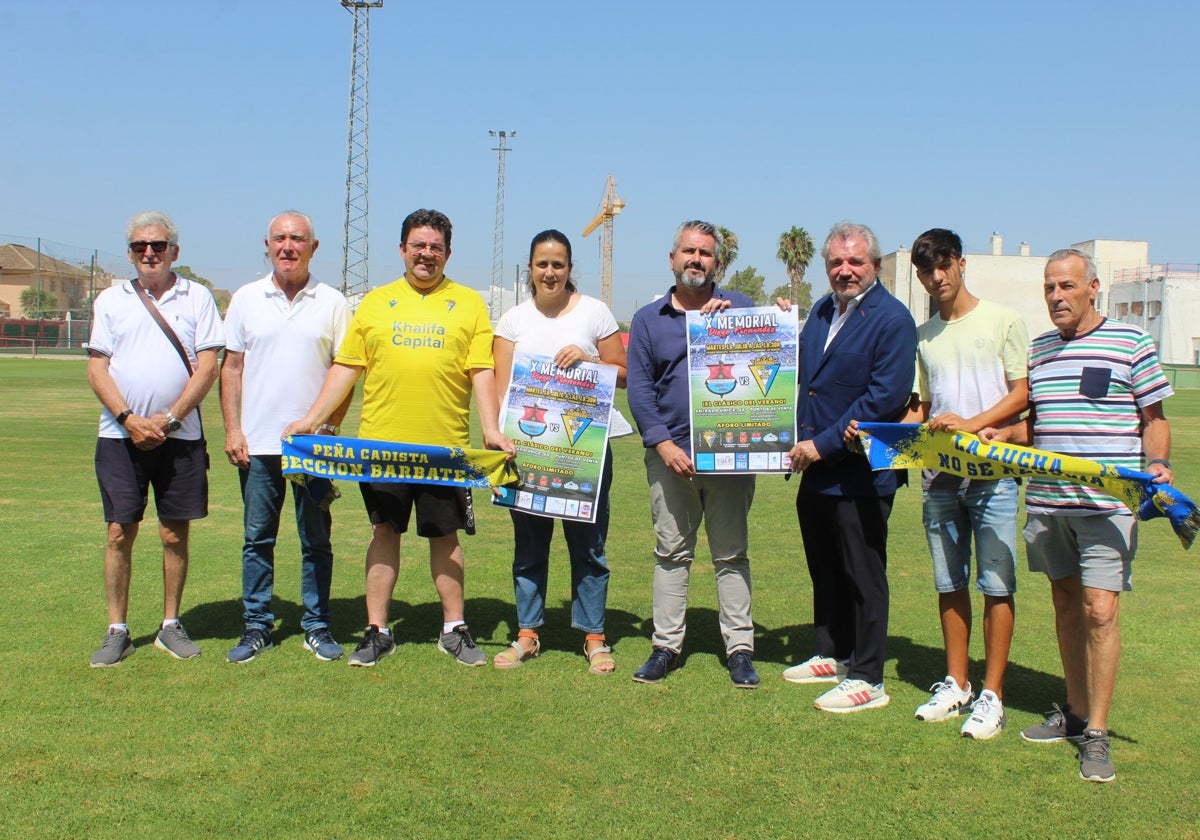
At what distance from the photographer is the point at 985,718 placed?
4340 millimetres

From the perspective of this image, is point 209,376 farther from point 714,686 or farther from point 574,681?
point 714,686

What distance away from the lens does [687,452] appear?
16.5ft

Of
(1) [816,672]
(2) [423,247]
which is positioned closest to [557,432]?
(2) [423,247]

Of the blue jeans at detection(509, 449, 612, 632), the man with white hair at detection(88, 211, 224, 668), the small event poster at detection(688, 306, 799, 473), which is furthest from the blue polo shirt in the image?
the man with white hair at detection(88, 211, 224, 668)

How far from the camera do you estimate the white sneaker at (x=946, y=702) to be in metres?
4.49

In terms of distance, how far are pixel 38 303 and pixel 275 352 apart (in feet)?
187

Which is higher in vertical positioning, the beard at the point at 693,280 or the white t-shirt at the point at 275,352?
the beard at the point at 693,280

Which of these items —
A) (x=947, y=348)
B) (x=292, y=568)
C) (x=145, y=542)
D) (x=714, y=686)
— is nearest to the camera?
(x=947, y=348)

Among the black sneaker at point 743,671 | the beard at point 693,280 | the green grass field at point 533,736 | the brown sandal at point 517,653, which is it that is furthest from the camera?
the brown sandal at point 517,653

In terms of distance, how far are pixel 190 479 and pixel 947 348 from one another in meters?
3.97

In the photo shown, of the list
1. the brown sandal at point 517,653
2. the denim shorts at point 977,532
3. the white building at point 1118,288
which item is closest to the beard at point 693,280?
the denim shorts at point 977,532

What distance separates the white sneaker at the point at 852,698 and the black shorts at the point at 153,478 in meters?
3.37

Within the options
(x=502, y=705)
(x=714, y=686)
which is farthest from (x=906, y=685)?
(x=502, y=705)

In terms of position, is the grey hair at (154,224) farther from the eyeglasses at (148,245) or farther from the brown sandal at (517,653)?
the brown sandal at (517,653)
